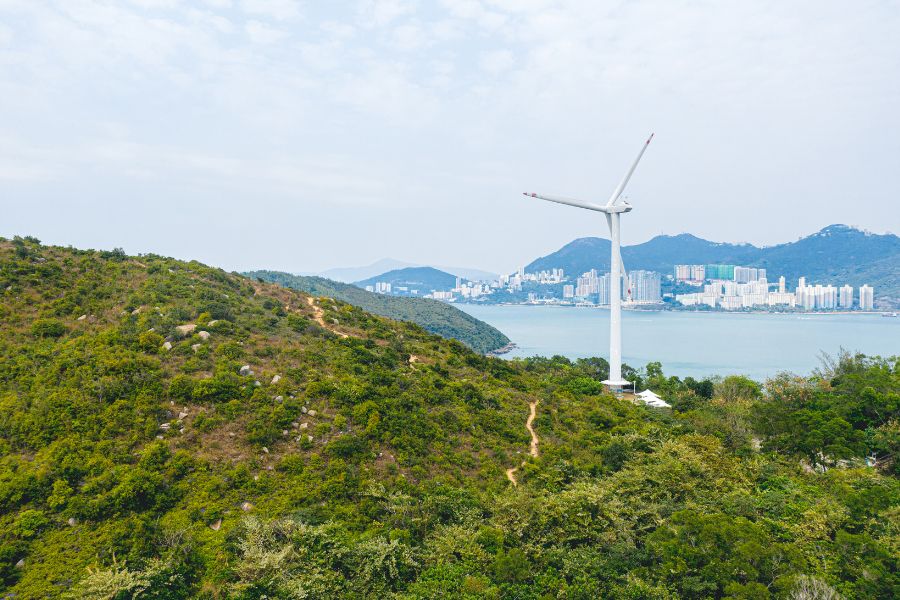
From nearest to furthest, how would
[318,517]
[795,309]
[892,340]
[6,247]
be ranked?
[318,517]
[6,247]
[892,340]
[795,309]

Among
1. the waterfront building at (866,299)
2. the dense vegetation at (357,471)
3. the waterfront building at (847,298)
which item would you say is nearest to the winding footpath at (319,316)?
the dense vegetation at (357,471)

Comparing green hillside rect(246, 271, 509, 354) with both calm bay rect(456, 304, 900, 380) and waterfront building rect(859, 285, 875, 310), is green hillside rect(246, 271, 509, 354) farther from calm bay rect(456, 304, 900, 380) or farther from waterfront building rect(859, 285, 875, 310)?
waterfront building rect(859, 285, 875, 310)

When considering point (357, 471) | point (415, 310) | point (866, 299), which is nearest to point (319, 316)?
point (357, 471)

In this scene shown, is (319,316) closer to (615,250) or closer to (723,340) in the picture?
(615,250)

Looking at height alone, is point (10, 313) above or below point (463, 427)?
above

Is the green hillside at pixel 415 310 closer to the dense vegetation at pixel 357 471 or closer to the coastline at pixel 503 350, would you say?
the coastline at pixel 503 350

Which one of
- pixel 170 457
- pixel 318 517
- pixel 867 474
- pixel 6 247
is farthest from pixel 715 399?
pixel 6 247

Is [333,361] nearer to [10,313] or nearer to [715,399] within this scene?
[10,313]
